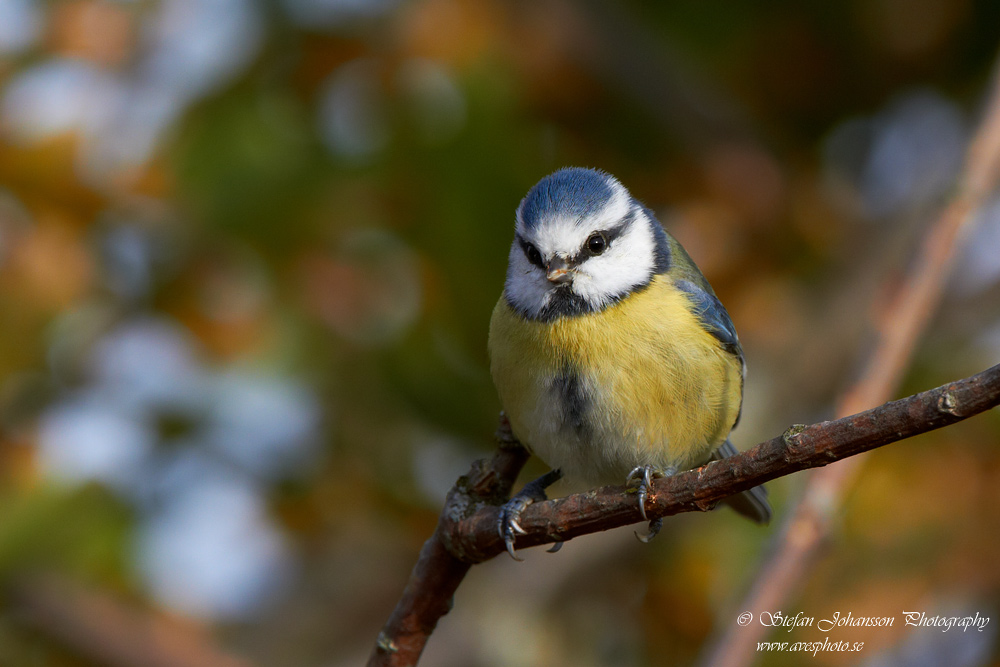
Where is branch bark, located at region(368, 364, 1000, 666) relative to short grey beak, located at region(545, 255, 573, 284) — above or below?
below

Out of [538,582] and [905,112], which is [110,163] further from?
[905,112]

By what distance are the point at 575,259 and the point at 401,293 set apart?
41.5 inches

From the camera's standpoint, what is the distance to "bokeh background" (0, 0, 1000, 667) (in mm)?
2637

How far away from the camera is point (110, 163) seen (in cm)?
281

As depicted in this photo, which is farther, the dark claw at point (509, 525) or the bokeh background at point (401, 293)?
the bokeh background at point (401, 293)

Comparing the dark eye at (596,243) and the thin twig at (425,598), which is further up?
the dark eye at (596,243)

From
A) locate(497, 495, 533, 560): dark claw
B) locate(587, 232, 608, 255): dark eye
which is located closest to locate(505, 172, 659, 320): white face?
locate(587, 232, 608, 255): dark eye

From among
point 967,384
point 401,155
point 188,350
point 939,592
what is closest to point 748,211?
point 401,155

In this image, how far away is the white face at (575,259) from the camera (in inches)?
80.4

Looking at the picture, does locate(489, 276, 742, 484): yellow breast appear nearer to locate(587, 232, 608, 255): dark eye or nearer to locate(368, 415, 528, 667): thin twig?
locate(587, 232, 608, 255): dark eye

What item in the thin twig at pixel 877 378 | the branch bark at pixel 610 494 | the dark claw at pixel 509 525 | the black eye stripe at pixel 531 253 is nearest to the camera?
the branch bark at pixel 610 494

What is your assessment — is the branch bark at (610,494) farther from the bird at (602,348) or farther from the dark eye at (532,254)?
the dark eye at (532,254)

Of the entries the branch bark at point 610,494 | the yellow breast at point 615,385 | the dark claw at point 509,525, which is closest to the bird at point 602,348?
the yellow breast at point 615,385

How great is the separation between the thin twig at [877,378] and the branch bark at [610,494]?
0.47 m
